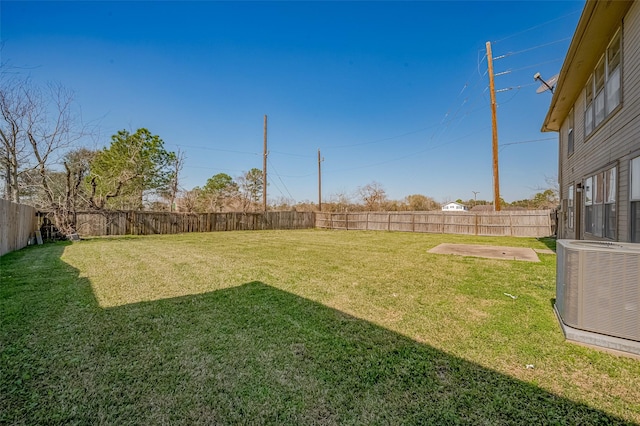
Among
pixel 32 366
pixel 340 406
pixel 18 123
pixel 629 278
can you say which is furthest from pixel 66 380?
pixel 18 123

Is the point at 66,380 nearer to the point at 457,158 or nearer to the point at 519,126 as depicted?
the point at 519,126

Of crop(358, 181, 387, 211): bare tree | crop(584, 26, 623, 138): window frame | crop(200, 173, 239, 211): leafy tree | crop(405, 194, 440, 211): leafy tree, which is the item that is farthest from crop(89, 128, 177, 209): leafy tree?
crop(584, 26, 623, 138): window frame

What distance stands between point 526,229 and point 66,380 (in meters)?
15.9

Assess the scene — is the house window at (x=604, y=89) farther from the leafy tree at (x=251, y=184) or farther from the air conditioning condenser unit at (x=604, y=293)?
the leafy tree at (x=251, y=184)

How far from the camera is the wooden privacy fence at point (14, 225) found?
21.5 feet

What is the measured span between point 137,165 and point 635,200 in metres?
23.8

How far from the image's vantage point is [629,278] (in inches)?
82.0

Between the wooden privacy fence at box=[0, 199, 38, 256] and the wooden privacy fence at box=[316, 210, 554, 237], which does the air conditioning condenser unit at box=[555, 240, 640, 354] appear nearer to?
the wooden privacy fence at box=[0, 199, 38, 256]

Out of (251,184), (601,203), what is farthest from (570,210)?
(251,184)

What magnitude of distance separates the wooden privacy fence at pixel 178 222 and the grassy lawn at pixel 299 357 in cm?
1043

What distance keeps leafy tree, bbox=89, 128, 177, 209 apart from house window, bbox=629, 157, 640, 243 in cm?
2190

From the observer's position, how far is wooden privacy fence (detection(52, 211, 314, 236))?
12797 millimetres

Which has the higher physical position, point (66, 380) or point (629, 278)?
point (629, 278)

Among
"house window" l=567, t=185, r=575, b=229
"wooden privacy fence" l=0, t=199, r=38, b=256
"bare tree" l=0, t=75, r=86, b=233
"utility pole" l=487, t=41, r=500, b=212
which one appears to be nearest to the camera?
"wooden privacy fence" l=0, t=199, r=38, b=256
